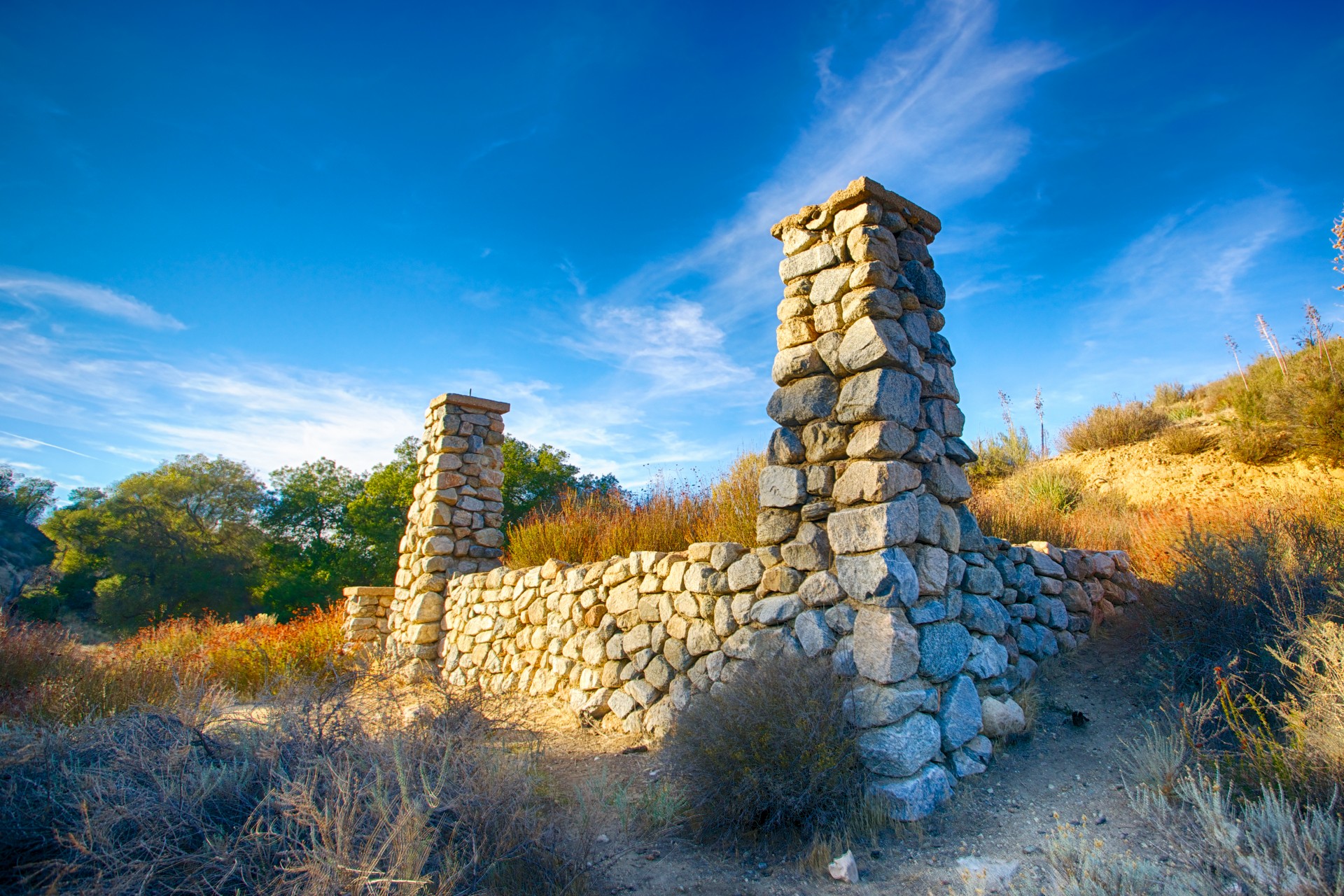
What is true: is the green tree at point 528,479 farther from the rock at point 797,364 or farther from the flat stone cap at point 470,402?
the rock at point 797,364

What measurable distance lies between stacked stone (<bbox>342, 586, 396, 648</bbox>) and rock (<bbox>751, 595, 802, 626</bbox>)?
282 inches

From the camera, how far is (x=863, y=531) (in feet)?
13.6

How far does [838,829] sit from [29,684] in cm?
738

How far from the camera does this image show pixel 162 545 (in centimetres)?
1833

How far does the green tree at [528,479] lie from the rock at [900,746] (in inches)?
366

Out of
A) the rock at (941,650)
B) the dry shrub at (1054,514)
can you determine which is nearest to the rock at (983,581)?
the rock at (941,650)

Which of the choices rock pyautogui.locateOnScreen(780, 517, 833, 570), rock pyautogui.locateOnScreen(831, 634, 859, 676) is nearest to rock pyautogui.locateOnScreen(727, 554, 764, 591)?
rock pyautogui.locateOnScreen(780, 517, 833, 570)

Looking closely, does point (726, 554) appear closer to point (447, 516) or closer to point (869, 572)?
point (869, 572)

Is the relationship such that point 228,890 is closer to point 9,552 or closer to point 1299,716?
point 1299,716

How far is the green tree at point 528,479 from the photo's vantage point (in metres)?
13.1

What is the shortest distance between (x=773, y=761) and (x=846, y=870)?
60 cm

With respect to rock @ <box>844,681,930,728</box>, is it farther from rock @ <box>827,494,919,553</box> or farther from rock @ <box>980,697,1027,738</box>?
rock @ <box>980,697,1027,738</box>

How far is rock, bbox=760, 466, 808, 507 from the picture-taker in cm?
466

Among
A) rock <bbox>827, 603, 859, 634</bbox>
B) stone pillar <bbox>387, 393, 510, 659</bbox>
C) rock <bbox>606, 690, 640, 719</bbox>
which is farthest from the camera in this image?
stone pillar <bbox>387, 393, 510, 659</bbox>
